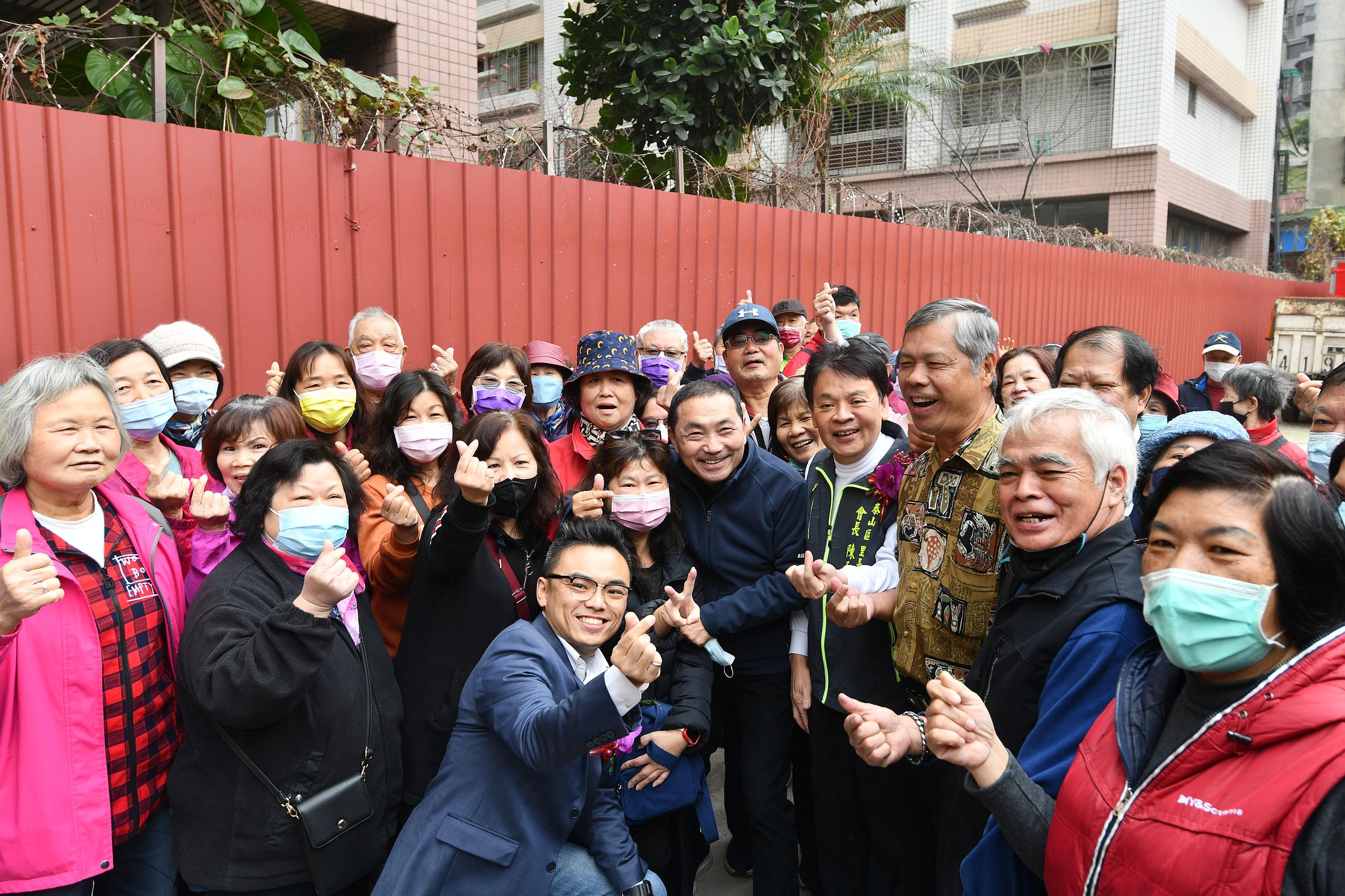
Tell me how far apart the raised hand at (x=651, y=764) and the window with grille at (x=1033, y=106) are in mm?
21070

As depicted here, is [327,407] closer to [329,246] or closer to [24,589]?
[329,246]

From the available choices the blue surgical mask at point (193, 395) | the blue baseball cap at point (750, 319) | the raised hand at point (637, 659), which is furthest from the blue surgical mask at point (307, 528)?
the blue baseball cap at point (750, 319)

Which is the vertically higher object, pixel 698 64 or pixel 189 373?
pixel 698 64

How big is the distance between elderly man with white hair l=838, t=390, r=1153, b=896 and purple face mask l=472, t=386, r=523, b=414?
2177 mm

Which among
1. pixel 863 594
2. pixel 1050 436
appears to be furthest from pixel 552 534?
pixel 1050 436

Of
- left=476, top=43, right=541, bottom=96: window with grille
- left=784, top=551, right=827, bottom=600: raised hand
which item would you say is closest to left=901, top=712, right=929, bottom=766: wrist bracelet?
left=784, top=551, right=827, bottom=600: raised hand

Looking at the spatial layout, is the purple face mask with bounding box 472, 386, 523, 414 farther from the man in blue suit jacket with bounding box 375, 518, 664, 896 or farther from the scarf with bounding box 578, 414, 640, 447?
the man in blue suit jacket with bounding box 375, 518, 664, 896

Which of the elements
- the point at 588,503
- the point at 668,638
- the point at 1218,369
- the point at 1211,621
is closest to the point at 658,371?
the point at 588,503

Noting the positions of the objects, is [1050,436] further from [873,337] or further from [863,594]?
[873,337]

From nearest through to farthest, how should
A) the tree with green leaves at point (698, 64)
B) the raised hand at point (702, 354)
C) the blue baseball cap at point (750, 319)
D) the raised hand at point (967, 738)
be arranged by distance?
the raised hand at point (967, 738), the blue baseball cap at point (750, 319), the raised hand at point (702, 354), the tree with green leaves at point (698, 64)

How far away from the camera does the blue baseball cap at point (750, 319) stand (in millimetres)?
4090

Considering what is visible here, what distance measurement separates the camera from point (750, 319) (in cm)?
408

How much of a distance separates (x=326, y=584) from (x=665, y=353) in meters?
2.81

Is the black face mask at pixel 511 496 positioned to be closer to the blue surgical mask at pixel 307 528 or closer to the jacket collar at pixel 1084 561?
the blue surgical mask at pixel 307 528
